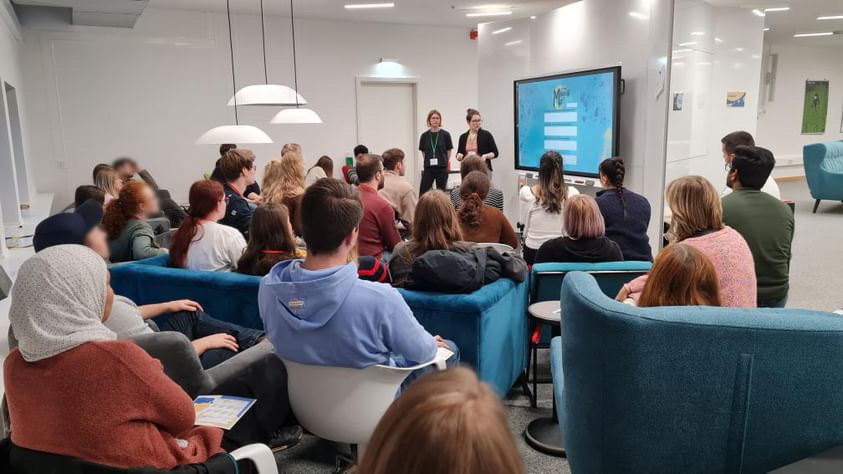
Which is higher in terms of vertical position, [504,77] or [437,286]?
[504,77]

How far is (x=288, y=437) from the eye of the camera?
2789 millimetres

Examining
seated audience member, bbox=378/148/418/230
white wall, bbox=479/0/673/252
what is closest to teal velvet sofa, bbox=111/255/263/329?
seated audience member, bbox=378/148/418/230

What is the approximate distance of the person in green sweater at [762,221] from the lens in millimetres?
3043

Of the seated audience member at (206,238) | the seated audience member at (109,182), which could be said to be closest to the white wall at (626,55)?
the seated audience member at (206,238)

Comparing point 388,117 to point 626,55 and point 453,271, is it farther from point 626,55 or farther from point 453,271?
point 453,271

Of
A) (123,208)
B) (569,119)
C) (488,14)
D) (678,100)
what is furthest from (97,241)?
(488,14)

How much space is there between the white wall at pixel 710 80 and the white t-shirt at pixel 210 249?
4136 mm

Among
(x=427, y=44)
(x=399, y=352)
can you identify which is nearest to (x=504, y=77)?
(x=427, y=44)

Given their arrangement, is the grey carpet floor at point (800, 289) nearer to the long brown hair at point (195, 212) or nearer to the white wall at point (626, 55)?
the white wall at point (626, 55)

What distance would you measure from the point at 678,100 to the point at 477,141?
2.90 m

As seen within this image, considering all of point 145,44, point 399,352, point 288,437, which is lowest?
point 288,437

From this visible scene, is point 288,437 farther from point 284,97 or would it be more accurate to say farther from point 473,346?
point 284,97

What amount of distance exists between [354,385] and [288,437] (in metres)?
1.02

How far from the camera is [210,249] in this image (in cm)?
333
